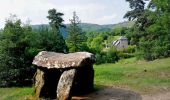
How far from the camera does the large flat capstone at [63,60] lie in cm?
1877

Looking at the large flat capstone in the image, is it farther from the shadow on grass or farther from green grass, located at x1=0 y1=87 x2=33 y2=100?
green grass, located at x1=0 y1=87 x2=33 y2=100


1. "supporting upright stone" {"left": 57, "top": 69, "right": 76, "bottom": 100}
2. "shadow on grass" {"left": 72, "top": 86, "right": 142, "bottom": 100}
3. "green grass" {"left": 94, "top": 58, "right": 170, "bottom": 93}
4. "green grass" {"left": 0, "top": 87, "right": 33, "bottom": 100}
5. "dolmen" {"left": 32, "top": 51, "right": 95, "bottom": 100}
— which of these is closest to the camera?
"supporting upright stone" {"left": 57, "top": 69, "right": 76, "bottom": 100}

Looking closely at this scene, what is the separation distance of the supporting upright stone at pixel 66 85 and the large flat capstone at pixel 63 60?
405 millimetres

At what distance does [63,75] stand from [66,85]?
0.66 metres

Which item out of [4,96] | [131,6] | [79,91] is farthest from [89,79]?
[131,6]

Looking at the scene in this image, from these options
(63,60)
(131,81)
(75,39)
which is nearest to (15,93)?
(63,60)

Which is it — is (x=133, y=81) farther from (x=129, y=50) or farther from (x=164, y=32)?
(x=129, y=50)

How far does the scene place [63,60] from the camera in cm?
1928

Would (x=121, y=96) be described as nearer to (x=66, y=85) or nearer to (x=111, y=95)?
(x=111, y=95)

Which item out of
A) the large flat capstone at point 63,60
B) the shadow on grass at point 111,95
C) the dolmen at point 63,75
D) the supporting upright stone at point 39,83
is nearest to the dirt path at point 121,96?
the shadow on grass at point 111,95

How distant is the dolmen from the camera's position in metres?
18.4

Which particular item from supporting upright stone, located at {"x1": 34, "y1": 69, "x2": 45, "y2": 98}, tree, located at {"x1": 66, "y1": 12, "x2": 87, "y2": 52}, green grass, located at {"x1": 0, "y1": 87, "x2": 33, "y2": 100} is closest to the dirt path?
supporting upright stone, located at {"x1": 34, "y1": 69, "x2": 45, "y2": 98}

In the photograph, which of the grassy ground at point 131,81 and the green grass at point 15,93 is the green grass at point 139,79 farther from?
the green grass at point 15,93

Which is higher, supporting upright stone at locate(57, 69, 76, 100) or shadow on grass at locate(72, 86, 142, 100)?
supporting upright stone at locate(57, 69, 76, 100)
